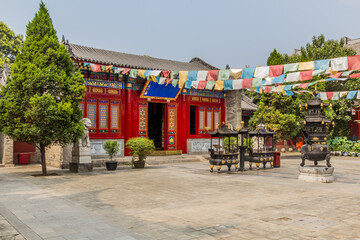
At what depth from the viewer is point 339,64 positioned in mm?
9164

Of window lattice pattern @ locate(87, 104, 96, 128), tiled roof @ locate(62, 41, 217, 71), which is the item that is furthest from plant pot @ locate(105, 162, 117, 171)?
tiled roof @ locate(62, 41, 217, 71)

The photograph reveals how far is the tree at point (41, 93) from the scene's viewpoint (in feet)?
35.3

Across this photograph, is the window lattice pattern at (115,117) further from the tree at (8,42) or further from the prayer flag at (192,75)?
the tree at (8,42)

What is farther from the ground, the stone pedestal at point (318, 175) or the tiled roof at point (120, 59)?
the tiled roof at point (120, 59)

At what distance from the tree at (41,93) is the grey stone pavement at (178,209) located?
171 cm

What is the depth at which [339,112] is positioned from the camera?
2362 cm

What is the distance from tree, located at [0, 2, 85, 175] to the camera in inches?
424

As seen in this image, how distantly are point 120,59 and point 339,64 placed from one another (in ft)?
37.7

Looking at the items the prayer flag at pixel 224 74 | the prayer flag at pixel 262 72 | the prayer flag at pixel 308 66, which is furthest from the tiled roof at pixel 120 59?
the prayer flag at pixel 308 66

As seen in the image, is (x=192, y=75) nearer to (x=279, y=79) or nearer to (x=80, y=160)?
(x=279, y=79)

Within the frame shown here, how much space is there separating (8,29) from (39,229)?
26071 mm

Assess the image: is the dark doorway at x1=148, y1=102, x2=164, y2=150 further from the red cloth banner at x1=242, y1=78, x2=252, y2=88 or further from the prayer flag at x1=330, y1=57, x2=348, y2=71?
the prayer flag at x1=330, y1=57, x2=348, y2=71

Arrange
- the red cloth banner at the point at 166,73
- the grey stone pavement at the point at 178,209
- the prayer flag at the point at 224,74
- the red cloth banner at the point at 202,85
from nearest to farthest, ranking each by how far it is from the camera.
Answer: the grey stone pavement at the point at 178,209, the prayer flag at the point at 224,74, the red cloth banner at the point at 166,73, the red cloth banner at the point at 202,85

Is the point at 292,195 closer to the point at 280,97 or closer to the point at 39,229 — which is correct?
the point at 39,229
